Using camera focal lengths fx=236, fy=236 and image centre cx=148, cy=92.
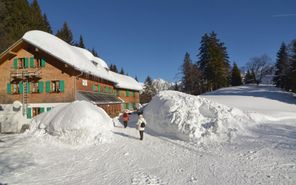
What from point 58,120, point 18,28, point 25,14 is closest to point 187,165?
point 58,120

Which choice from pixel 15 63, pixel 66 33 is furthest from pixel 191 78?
pixel 15 63

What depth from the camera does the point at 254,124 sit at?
1606 cm

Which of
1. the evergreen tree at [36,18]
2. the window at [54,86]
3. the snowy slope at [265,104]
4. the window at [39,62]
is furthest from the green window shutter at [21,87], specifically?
the snowy slope at [265,104]

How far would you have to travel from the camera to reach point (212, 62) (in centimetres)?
5134

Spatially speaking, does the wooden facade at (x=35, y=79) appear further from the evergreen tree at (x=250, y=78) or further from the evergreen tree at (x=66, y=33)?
the evergreen tree at (x=250, y=78)

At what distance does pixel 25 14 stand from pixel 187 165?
4519 centimetres

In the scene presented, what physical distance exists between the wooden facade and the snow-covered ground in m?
9.48

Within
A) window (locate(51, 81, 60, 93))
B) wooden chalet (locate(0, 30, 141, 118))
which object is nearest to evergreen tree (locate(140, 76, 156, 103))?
wooden chalet (locate(0, 30, 141, 118))

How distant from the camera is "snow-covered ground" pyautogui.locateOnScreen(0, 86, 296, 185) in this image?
862 cm

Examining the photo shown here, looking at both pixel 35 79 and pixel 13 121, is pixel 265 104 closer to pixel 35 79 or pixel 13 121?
pixel 35 79

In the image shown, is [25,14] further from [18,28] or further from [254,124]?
[254,124]

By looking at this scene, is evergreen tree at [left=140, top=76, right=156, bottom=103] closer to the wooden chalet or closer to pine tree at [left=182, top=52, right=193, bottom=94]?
pine tree at [left=182, top=52, right=193, bottom=94]

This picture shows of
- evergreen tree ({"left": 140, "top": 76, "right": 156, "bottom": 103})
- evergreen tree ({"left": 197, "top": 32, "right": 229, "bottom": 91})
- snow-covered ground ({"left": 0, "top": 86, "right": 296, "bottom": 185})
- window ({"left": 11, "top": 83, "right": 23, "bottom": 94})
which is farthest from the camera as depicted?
evergreen tree ({"left": 140, "top": 76, "right": 156, "bottom": 103})

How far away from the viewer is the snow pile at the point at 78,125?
48.8 ft
